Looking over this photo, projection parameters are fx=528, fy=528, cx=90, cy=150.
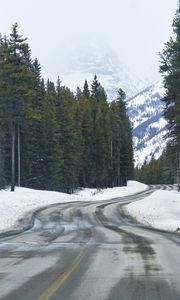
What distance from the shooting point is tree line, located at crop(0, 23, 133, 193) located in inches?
1951

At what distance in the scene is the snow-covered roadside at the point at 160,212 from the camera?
97.9 feet

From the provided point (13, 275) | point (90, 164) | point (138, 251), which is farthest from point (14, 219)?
point (90, 164)

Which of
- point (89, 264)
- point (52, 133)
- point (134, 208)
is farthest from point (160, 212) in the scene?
point (52, 133)

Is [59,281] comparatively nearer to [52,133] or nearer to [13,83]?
[13,83]

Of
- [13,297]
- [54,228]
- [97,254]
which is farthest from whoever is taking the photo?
[54,228]

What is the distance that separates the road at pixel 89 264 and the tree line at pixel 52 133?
26668mm

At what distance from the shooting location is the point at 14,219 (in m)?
30.0

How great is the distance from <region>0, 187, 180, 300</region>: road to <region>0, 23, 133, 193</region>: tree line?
26.7m

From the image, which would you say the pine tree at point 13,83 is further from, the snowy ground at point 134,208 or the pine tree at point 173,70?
the pine tree at point 173,70

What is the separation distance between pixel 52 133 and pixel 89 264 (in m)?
53.8

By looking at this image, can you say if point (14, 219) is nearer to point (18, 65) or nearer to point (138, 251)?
point (138, 251)

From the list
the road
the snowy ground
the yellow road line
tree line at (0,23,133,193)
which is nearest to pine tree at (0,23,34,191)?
tree line at (0,23,133,193)

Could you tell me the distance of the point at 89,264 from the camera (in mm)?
13492

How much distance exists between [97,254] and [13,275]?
436 centimetres
